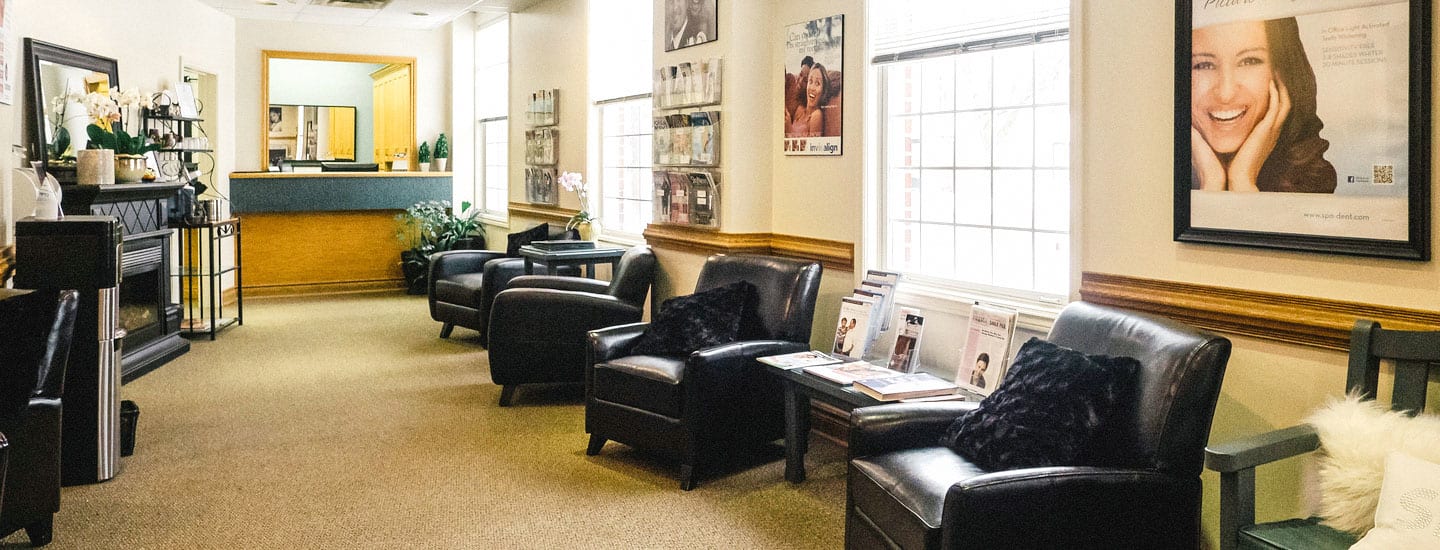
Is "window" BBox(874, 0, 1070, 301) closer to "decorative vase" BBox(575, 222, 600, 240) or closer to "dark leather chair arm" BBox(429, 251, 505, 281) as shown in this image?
"decorative vase" BBox(575, 222, 600, 240)

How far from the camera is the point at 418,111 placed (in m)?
9.67

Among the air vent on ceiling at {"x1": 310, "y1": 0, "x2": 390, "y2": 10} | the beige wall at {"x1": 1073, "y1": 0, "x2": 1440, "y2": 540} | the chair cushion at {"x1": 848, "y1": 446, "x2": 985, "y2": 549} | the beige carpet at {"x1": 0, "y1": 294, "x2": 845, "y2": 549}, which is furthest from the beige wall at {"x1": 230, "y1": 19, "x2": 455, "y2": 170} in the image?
the chair cushion at {"x1": 848, "y1": 446, "x2": 985, "y2": 549}

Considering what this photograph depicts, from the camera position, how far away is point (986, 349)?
10.9 feet

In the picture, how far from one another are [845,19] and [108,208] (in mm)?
4153

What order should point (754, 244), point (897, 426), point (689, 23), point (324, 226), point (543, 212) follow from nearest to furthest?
point (897, 426)
point (754, 244)
point (689, 23)
point (543, 212)
point (324, 226)

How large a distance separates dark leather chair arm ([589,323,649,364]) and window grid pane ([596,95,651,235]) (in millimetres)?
2122

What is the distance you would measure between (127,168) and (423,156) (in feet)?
12.3

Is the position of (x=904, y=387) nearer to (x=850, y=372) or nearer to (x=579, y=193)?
(x=850, y=372)

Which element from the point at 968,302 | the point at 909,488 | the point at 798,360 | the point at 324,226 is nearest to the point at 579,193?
the point at 798,360

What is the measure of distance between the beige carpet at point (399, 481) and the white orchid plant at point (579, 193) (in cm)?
113

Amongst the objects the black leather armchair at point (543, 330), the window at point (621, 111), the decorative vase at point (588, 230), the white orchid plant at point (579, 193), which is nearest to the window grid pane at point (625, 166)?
the window at point (621, 111)

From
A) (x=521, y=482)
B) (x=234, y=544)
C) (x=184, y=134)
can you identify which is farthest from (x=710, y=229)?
(x=184, y=134)

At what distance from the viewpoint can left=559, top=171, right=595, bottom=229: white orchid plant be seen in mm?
6309

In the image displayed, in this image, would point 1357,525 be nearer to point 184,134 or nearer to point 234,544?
point 234,544
